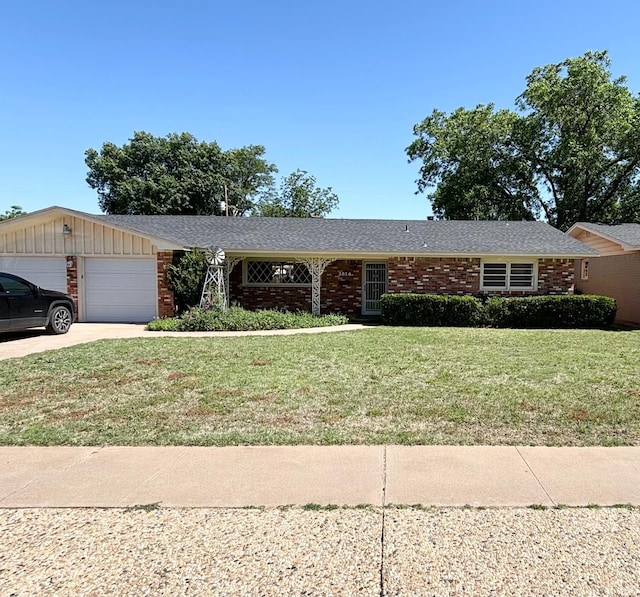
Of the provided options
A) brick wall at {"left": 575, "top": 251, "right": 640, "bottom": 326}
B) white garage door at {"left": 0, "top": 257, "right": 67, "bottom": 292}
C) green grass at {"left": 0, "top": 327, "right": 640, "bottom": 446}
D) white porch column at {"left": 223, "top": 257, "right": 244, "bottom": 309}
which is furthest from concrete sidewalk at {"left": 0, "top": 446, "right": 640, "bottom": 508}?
brick wall at {"left": 575, "top": 251, "right": 640, "bottom": 326}

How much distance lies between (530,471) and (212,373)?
484 cm

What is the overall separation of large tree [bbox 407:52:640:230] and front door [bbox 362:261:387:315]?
51.2 feet

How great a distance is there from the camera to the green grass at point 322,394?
14.8ft

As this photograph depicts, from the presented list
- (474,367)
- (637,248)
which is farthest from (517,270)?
(474,367)

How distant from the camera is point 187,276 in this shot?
13.5 metres

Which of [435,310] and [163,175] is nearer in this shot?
[435,310]

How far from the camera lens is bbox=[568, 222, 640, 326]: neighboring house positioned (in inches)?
584

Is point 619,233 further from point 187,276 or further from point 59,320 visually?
point 59,320

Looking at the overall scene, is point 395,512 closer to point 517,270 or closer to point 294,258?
point 294,258

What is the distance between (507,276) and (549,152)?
1722 cm

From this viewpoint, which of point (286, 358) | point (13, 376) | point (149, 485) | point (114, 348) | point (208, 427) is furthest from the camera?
point (114, 348)

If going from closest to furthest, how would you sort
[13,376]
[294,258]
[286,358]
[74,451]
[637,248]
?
[74,451] → [13,376] → [286,358] → [637,248] → [294,258]

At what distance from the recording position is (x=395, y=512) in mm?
3045

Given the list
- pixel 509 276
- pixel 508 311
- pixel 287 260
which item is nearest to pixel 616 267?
pixel 509 276
